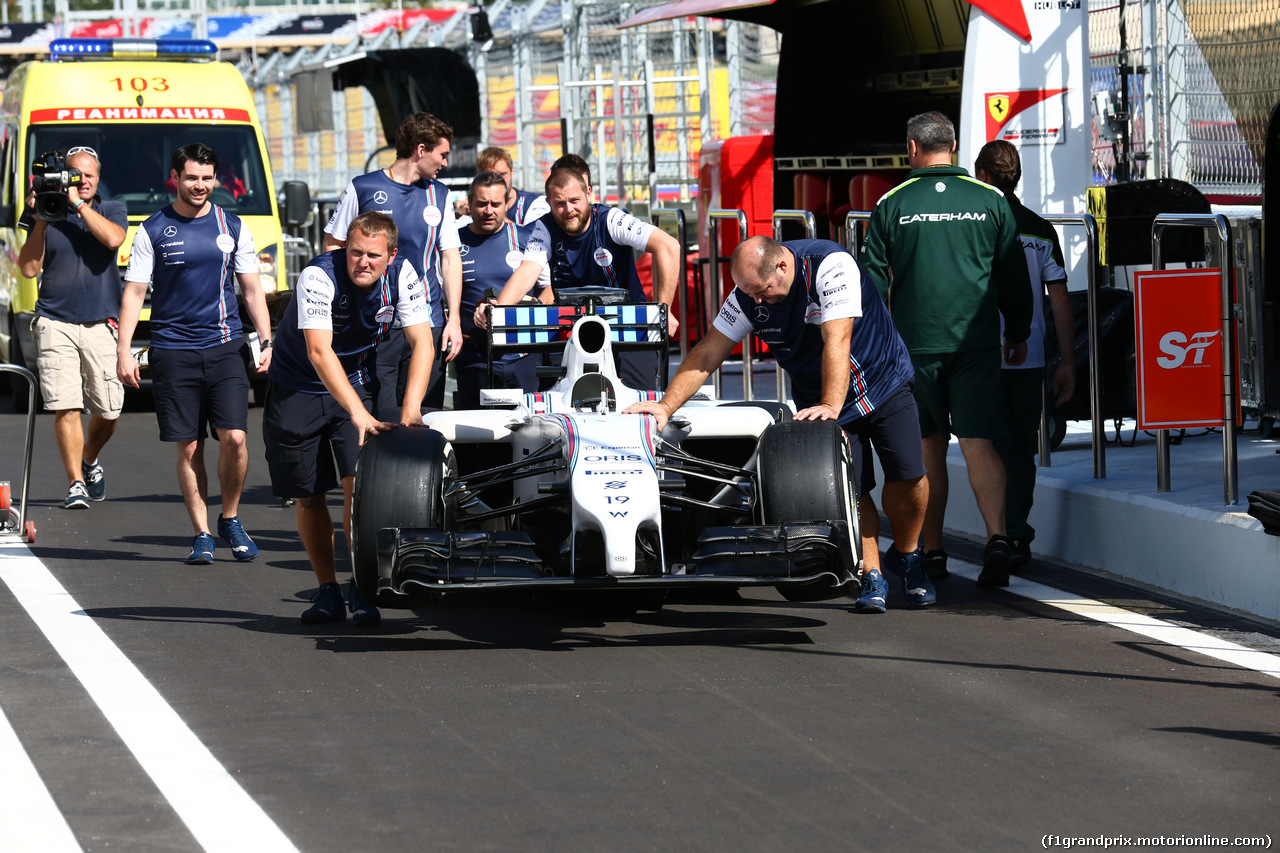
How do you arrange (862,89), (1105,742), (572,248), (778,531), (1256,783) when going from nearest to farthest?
(1256,783), (1105,742), (778,531), (572,248), (862,89)

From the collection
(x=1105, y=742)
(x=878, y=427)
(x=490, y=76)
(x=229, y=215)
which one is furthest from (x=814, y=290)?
(x=490, y=76)

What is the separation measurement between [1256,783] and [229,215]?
6.07 metres

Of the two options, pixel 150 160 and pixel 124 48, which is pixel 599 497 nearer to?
pixel 150 160

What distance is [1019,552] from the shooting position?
26.7 feet

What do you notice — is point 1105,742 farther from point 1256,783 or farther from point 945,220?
point 945,220

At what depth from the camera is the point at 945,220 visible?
300 inches

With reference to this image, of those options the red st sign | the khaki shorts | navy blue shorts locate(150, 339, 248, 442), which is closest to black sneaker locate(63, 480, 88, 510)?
the khaki shorts

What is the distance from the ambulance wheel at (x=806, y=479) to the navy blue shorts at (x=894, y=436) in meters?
0.63

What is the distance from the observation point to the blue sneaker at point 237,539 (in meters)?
8.83

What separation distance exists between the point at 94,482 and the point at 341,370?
4315 millimetres

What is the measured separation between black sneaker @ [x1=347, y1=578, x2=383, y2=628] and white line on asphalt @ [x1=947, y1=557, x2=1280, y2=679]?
8.31 feet

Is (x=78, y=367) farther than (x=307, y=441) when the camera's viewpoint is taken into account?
Yes

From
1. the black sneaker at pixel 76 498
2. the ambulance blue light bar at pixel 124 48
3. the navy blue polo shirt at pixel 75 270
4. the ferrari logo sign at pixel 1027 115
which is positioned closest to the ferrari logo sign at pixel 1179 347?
the ferrari logo sign at pixel 1027 115

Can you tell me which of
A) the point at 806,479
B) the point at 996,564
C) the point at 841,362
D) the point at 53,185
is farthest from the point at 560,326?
the point at 53,185
